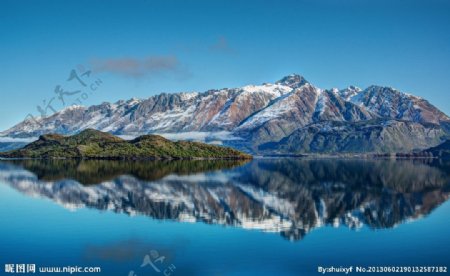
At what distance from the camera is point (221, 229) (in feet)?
246

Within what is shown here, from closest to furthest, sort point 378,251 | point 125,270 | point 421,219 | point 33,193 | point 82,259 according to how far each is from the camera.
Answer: point 125,270
point 82,259
point 378,251
point 421,219
point 33,193

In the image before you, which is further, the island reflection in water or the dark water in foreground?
the island reflection in water

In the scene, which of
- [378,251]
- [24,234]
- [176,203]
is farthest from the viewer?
[176,203]

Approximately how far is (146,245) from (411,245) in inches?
1388

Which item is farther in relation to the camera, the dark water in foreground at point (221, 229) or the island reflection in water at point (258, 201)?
the island reflection in water at point (258, 201)

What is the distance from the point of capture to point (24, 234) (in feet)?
235

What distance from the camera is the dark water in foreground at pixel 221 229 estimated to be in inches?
2249

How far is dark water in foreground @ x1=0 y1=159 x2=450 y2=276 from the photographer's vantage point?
5712 centimetres

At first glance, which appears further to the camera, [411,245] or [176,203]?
[176,203]

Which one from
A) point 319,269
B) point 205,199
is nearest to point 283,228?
point 319,269

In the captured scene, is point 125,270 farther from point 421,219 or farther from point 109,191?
point 109,191

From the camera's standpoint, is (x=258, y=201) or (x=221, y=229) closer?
(x=221, y=229)

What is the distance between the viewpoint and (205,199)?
10888cm

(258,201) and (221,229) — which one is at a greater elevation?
(258,201)
